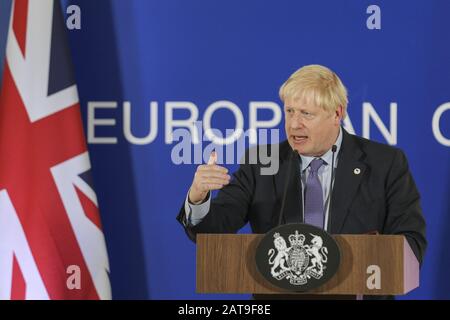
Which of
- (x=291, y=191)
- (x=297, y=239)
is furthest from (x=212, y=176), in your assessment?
(x=291, y=191)

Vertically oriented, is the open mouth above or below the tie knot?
above

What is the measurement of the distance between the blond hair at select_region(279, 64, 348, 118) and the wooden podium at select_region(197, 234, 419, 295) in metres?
1.02

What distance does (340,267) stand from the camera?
3236mm

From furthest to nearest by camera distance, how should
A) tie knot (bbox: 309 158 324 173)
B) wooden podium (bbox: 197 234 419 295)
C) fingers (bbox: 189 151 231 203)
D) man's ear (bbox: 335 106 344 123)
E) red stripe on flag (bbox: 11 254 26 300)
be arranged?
red stripe on flag (bbox: 11 254 26 300) → man's ear (bbox: 335 106 344 123) → tie knot (bbox: 309 158 324 173) → fingers (bbox: 189 151 231 203) → wooden podium (bbox: 197 234 419 295)

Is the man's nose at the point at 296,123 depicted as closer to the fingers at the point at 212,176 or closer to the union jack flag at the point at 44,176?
the fingers at the point at 212,176

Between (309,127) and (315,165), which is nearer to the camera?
(315,165)

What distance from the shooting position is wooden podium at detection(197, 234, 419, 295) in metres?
3.23

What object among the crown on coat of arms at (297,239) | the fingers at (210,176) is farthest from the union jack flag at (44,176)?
the crown on coat of arms at (297,239)

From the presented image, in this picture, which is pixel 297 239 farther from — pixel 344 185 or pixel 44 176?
pixel 44 176

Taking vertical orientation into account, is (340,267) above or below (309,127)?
below

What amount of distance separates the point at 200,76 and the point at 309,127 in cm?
110

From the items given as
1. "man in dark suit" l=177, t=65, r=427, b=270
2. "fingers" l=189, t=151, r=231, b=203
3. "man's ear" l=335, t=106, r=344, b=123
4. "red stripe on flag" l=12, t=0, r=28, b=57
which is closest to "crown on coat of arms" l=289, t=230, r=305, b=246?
"fingers" l=189, t=151, r=231, b=203

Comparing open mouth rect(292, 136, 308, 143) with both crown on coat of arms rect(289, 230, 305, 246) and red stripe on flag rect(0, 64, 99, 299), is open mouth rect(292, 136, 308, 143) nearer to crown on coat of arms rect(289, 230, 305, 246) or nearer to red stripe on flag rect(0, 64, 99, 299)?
crown on coat of arms rect(289, 230, 305, 246)

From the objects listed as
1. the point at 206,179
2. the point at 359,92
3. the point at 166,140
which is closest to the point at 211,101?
the point at 166,140
